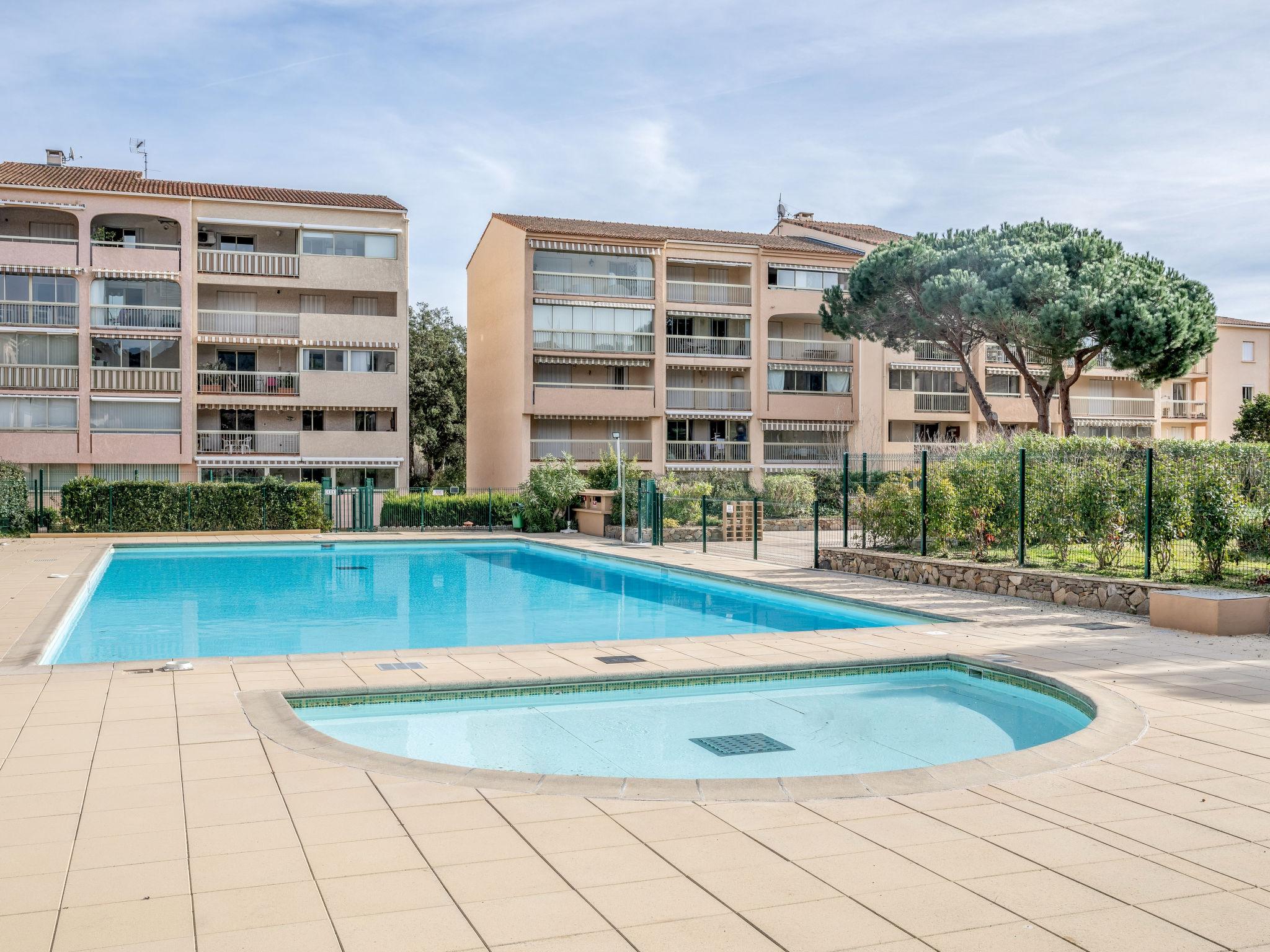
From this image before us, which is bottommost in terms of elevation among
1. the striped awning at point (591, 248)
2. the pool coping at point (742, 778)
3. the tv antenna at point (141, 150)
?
the pool coping at point (742, 778)

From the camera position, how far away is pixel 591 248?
1571 inches

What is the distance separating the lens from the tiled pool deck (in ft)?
12.6

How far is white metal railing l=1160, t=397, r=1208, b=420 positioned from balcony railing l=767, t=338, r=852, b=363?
66.5 feet

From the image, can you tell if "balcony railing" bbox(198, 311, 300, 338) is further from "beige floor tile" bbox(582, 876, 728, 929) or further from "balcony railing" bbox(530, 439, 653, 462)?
"beige floor tile" bbox(582, 876, 728, 929)

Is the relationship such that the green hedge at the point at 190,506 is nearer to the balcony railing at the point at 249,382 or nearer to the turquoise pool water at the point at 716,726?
the balcony railing at the point at 249,382

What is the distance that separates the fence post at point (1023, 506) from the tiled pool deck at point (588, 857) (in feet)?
28.8

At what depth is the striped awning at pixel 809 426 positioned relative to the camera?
43.5 m

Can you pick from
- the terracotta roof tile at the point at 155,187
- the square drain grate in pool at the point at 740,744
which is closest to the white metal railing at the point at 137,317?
the terracotta roof tile at the point at 155,187

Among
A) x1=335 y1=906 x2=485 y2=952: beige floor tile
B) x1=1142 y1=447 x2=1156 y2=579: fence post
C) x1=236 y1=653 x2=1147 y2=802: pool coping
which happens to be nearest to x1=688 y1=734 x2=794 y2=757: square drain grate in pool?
x1=236 y1=653 x2=1147 y2=802: pool coping

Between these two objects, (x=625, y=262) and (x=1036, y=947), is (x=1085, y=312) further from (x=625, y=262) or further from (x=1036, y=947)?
(x=1036, y=947)

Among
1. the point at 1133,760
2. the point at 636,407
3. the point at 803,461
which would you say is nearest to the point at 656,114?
the point at 1133,760

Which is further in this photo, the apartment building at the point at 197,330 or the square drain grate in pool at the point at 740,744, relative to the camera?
the apartment building at the point at 197,330

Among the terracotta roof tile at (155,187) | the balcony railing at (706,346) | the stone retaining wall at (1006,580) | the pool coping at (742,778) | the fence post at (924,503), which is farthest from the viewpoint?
the balcony railing at (706,346)

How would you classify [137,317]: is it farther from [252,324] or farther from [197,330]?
[252,324]
